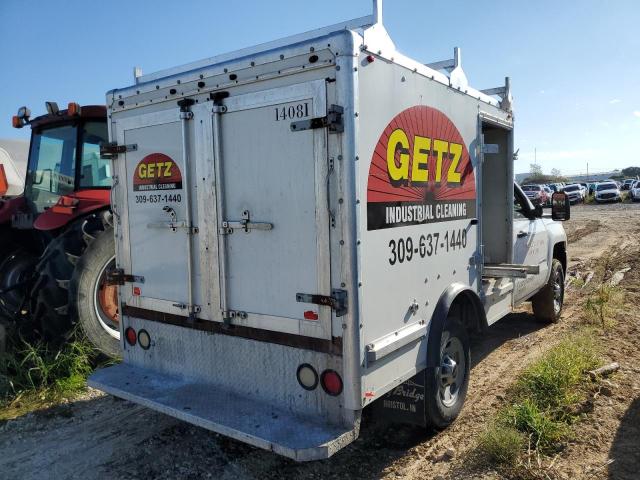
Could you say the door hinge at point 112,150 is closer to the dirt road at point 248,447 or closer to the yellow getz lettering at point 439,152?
the dirt road at point 248,447

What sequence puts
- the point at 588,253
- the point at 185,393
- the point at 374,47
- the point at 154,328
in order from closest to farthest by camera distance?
1. the point at 374,47
2. the point at 185,393
3. the point at 154,328
4. the point at 588,253

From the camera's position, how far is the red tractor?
16.7ft

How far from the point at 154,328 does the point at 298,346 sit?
142cm

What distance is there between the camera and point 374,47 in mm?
3055

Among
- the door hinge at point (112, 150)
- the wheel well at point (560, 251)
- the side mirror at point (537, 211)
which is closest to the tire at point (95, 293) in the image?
the door hinge at point (112, 150)

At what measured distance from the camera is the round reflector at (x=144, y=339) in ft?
13.5

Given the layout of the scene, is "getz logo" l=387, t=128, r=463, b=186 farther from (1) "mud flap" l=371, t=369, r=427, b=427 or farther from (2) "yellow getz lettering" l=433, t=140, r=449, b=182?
(1) "mud flap" l=371, t=369, r=427, b=427

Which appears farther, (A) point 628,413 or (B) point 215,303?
(A) point 628,413

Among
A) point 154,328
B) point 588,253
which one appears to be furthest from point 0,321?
point 588,253

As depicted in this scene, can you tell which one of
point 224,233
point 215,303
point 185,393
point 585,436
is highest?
point 224,233

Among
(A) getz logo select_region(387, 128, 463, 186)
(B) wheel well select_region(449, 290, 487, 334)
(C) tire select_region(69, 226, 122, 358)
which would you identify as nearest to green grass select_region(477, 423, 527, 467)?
(B) wheel well select_region(449, 290, 487, 334)

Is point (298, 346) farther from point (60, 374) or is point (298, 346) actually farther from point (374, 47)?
point (60, 374)

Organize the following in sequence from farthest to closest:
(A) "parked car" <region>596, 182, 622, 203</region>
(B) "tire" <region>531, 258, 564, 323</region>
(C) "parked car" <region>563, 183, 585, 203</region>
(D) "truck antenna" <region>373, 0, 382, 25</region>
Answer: (C) "parked car" <region>563, 183, 585, 203</region>
(A) "parked car" <region>596, 182, 622, 203</region>
(B) "tire" <region>531, 258, 564, 323</region>
(D) "truck antenna" <region>373, 0, 382, 25</region>

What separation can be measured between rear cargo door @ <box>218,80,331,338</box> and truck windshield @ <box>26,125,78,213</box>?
138 inches
